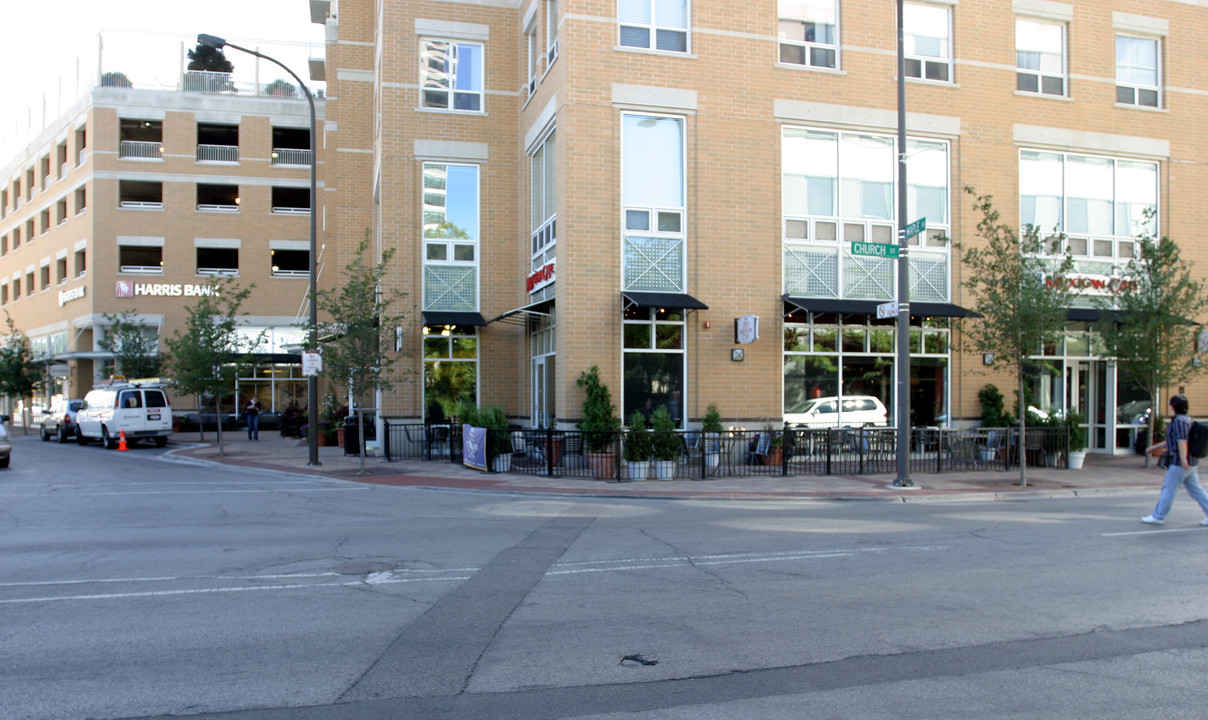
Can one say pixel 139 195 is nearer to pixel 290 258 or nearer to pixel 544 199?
pixel 290 258

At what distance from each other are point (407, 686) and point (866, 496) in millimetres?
11599

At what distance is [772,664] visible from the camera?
225 inches

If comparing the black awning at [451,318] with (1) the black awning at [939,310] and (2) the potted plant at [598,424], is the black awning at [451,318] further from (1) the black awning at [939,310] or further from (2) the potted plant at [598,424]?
(1) the black awning at [939,310]

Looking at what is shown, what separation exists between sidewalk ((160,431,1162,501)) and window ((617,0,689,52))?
10.1 meters

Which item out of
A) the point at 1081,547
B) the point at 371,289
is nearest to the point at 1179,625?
the point at 1081,547

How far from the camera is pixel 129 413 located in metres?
29.7

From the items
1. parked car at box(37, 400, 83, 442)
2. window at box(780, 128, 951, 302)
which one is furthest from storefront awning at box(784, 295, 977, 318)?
parked car at box(37, 400, 83, 442)

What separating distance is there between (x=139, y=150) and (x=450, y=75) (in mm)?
26351

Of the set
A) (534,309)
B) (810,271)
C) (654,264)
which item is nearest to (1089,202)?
(810,271)

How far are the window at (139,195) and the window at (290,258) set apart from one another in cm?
576

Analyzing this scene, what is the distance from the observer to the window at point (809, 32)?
20781 mm

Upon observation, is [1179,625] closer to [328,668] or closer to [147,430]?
[328,668]

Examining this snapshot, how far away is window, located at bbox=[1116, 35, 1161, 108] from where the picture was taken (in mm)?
23203

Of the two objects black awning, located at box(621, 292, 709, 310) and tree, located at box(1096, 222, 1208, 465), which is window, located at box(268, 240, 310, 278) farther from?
tree, located at box(1096, 222, 1208, 465)
